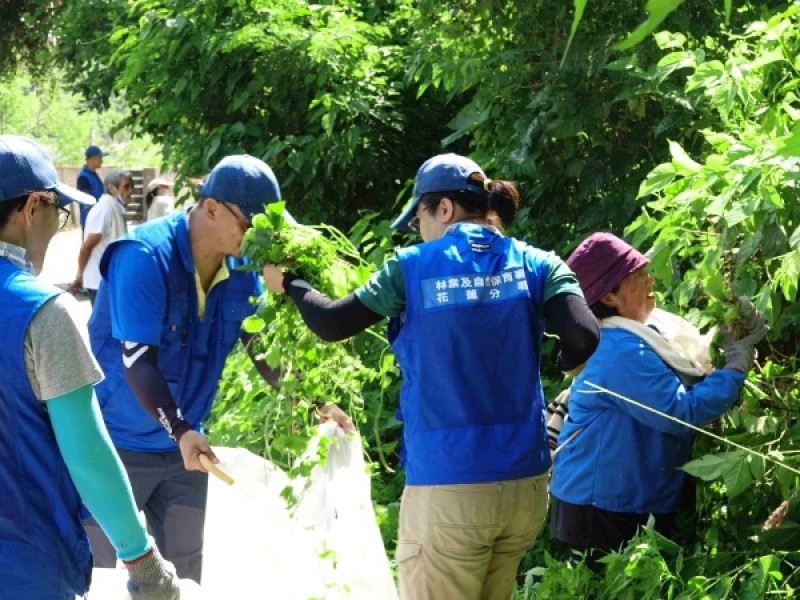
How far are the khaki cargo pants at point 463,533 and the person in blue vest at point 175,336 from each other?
644mm

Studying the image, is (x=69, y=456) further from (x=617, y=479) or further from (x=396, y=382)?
(x=396, y=382)

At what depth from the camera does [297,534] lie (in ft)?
12.9

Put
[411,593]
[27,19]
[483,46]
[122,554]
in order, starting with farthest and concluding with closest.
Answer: [27,19]
[483,46]
[411,593]
[122,554]

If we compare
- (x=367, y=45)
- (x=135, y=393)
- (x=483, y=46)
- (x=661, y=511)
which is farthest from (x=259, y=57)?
(x=661, y=511)

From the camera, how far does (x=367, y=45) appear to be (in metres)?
7.85

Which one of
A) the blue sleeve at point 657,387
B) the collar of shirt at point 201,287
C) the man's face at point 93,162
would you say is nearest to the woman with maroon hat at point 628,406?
the blue sleeve at point 657,387

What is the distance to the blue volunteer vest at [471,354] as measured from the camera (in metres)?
3.47

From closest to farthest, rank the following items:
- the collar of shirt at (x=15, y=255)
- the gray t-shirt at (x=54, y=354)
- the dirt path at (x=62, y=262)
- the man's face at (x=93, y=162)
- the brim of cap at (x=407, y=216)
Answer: the gray t-shirt at (x=54, y=354)
the collar of shirt at (x=15, y=255)
the brim of cap at (x=407, y=216)
the man's face at (x=93, y=162)
the dirt path at (x=62, y=262)

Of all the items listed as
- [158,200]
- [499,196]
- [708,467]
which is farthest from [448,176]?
[158,200]

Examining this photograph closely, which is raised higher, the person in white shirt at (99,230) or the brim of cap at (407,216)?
the brim of cap at (407,216)

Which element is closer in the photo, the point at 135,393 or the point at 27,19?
the point at 135,393

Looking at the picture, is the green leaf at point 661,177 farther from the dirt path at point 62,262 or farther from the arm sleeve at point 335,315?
the dirt path at point 62,262

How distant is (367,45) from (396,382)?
7.89ft

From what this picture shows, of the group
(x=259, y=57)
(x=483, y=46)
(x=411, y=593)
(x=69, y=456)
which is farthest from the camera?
(x=259, y=57)
